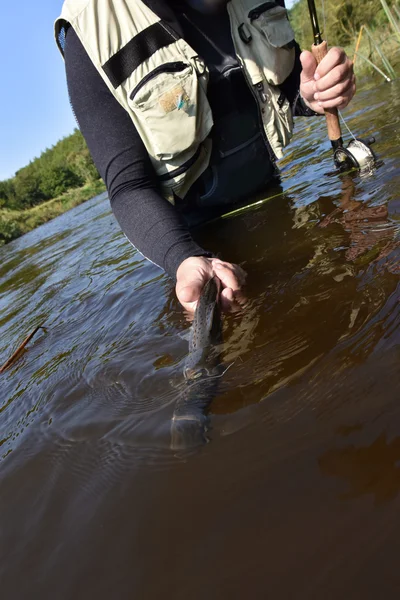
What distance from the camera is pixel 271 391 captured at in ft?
4.96

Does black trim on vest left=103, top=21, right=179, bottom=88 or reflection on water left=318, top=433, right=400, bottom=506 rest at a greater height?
black trim on vest left=103, top=21, right=179, bottom=88

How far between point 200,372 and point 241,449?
50 cm

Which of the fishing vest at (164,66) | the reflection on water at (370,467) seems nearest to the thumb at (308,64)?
the fishing vest at (164,66)

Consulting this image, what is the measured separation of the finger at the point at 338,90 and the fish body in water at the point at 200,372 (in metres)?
1.34

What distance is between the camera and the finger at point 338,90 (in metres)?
2.45

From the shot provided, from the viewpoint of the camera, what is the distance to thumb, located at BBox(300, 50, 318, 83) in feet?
7.82

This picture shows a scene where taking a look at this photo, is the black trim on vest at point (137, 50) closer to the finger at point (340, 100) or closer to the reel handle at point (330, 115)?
the reel handle at point (330, 115)

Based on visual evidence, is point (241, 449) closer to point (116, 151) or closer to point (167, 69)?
point (116, 151)

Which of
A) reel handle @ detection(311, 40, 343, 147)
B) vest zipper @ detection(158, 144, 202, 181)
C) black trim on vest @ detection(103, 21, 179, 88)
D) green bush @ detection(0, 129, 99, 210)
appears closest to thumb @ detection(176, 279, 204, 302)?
vest zipper @ detection(158, 144, 202, 181)

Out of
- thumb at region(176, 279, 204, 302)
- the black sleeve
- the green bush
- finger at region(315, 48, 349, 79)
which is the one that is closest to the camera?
thumb at region(176, 279, 204, 302)

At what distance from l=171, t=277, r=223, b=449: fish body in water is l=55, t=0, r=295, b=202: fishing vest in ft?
3.63

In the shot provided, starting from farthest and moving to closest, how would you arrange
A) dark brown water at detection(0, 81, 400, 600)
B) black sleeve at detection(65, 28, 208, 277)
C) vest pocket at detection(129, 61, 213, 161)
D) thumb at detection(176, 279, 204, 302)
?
1. vest pocket at detection(129, 61, 213, 161)
2. black sleeve at detection(65, 28, 208, 277)
3. thumb at detection(176, 279, 204, 302)
4. dark brown water at detection(0, 81, 400, 600)

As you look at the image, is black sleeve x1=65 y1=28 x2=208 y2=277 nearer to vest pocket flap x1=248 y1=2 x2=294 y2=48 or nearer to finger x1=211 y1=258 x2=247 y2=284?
finger x1=211 y1=258 x2=247 y2=284

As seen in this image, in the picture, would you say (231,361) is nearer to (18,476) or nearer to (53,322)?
(18,476)
